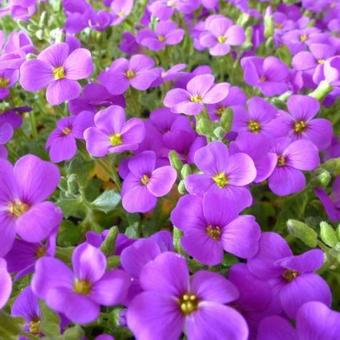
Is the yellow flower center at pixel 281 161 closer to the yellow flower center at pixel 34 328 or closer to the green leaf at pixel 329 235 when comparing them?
the green leaf at pixel 329 235

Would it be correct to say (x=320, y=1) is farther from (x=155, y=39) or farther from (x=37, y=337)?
(x=37, y=337)

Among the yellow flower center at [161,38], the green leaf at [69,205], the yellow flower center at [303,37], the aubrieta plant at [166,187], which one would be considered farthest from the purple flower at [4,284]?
the yellow flower center at [303,37]

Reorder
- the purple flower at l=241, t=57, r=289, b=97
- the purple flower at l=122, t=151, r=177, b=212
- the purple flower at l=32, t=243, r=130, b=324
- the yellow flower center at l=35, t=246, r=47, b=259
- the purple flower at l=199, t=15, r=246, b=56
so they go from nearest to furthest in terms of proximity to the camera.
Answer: the purple flower at l=32, t=243, r=130, b=324
the yellow flower center at l=35, t=246, r=47, b=259
the purple flower at l=122, t=151, r=177, b=212
the purple flower at l=241, t=57, r=289, b=97
the purple flower at l=199, t=15, r=246, b=56

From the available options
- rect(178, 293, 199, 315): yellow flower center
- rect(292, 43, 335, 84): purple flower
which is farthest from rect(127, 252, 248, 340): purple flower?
Answer: rect(292, 43, 335, 84): purple flower

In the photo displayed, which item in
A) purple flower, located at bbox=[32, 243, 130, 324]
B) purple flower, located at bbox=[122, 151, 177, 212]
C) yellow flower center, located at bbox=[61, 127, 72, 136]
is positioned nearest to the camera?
purple flower, located at bbox=[32, 243, 130, 324]

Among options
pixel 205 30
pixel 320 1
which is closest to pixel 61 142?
pixel 205 30

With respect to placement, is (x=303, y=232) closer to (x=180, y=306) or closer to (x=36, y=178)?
(x=180, y=306)

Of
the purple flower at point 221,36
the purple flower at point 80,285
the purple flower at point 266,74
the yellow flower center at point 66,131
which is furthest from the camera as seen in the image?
the purple flower at point 221,36

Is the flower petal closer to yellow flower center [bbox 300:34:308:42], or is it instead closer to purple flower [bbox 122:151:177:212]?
purple flower [bbox 122:151:177:212]
